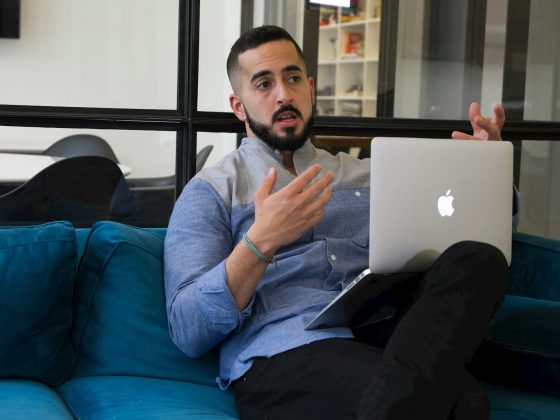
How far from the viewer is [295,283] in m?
1.97

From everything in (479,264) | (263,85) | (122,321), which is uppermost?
(263,85)

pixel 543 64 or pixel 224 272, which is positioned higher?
pixel 543 64

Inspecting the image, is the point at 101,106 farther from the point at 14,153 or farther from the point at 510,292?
the point at 510,292

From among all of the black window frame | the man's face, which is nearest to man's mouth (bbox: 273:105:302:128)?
the man's face

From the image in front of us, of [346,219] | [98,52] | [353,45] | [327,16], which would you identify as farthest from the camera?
[353,45]

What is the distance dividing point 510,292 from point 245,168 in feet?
2.84

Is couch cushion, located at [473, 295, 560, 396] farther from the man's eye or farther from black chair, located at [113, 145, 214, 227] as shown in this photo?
black chair, located at [113, 145, 214, 227]

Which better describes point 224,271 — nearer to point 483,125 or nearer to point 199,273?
point 199,273

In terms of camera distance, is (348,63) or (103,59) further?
(348,63)

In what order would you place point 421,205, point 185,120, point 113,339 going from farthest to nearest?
point 185,120, point 113,339, point 421,205

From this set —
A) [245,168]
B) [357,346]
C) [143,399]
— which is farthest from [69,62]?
[357,346]

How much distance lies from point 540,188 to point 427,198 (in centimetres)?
205

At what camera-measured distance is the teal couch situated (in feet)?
6.05

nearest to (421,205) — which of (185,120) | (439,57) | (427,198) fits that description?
(427,198)
